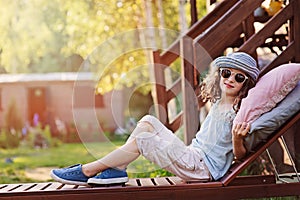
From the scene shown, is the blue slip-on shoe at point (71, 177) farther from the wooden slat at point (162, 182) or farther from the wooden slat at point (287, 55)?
the wooden slat at point (287, 55)

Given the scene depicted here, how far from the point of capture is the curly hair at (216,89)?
3949 mm

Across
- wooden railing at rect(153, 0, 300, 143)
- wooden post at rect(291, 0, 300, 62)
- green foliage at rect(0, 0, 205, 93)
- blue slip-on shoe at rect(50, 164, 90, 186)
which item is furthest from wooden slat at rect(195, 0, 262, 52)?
green foliage at rect(0, 0, 205, 93)

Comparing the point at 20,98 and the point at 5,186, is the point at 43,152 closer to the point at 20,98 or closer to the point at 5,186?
the point at 20,98

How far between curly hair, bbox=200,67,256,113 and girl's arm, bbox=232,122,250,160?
10.5 inches

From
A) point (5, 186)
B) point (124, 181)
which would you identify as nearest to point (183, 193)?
point (124, 181)

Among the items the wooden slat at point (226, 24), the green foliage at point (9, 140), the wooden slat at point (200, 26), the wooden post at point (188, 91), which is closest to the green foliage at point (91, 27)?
the green foliage at point (9, 140)

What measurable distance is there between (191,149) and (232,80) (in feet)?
1.67

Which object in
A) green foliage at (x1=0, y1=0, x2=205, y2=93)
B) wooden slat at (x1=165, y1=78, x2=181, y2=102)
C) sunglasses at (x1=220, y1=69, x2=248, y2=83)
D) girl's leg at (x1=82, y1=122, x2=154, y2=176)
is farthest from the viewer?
green foliage at (x1=0, y1=0, x2=205, y2=93)

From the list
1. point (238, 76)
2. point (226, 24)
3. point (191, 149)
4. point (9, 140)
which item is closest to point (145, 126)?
point (191, 149)

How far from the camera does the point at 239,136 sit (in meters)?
3.67

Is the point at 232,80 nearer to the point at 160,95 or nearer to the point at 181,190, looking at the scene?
the point at 181,190

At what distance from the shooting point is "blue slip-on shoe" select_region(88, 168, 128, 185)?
378 cm

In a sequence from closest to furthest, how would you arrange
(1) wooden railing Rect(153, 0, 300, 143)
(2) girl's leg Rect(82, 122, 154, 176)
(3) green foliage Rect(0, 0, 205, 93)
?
(2) girl's leg Rect(82, 122, 154, 176) < (1) wooden railing Rect(153, 0, 300, 143) < (3) green foliage Rect(0, 0, 205, 93)

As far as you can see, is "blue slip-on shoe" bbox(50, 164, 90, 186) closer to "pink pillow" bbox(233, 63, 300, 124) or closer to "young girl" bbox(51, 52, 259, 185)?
"young girl" bbox(51, 52, 259, 185)
